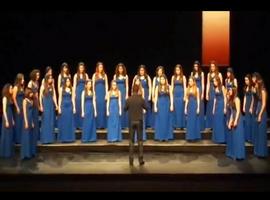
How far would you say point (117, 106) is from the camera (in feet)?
36.2

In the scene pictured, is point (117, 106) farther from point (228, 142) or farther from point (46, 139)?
point (228, 142)

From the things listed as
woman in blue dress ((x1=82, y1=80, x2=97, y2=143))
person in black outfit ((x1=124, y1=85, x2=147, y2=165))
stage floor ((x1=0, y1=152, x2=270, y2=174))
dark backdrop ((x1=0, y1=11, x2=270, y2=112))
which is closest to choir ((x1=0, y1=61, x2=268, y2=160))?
woman in blue dress ((x1=82, y1=80, x2=97, y2=143))

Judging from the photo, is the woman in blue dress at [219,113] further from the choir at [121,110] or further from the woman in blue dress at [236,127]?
the woman in blue dress at [236,127]

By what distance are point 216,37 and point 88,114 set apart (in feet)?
14.3

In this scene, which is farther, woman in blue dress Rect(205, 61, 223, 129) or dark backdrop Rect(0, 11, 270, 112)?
dark backdrop Rect(0, 11, 270, 112)

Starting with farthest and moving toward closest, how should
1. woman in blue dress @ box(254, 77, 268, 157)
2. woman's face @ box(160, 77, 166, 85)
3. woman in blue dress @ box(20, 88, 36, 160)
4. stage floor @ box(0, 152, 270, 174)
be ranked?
woman's face @ box(160, 77, 166, 85)
woman in blue dress @ box(254, 77, 268, 157)
woman in blue dress @ box(20, 88, 36, 160)
stage floor @ box(0, 152, 270, 174)

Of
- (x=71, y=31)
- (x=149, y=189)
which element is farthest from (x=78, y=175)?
(x=71, y=31)

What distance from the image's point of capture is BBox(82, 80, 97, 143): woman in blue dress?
36.4 feet

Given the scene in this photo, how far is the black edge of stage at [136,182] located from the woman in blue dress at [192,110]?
1.84 metres

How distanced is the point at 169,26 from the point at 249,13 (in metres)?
1.95

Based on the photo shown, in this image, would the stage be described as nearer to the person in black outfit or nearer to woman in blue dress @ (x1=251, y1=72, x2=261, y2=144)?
woman in blue dress @ (x1=251, y1=72, x2=261, y2=144)

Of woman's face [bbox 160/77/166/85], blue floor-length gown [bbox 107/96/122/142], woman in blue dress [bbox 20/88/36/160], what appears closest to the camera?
woman in blue dress [bbox 20/88/36/160]

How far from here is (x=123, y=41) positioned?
46.1ft

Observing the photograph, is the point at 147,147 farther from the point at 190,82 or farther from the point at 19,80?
the point at 19,80
